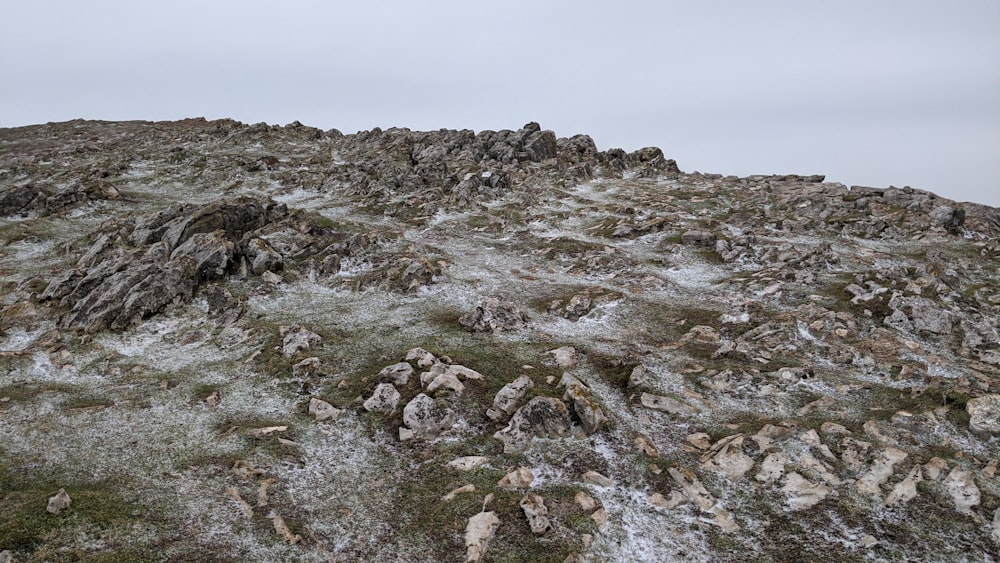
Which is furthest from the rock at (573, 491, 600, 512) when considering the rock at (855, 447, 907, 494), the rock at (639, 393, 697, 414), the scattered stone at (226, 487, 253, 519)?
the scattered stone at (226, 487, 253, 519)

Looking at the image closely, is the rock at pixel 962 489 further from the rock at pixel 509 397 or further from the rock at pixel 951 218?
the rock at pixel 951 218

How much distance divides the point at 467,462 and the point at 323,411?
8354mm

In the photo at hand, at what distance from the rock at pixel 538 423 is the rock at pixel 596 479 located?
251cm

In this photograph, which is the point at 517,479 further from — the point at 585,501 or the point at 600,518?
the point at 600,518

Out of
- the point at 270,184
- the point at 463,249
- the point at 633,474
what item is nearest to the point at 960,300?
the point at 633,474

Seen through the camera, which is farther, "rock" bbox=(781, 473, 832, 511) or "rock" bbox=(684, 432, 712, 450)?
"rock" bbox=(684, 432, 712, 450)

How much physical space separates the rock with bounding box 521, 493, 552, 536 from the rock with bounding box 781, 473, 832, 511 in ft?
30.7

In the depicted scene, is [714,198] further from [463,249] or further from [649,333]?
[649,333]

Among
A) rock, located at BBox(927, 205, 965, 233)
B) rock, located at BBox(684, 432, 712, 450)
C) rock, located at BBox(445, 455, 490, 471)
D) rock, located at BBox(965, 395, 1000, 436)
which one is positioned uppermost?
rock, located at BBox(927, 205, 965, 233)

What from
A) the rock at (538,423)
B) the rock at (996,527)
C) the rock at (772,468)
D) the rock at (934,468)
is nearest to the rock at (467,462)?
the rock at (538,423)

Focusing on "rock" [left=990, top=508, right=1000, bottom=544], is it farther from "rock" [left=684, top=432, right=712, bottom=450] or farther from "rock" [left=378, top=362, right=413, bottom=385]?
"rock" [left=378, top=362, right=413, bottom=385]

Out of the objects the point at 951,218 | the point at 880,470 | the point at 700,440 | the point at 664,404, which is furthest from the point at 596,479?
the point at 951,218

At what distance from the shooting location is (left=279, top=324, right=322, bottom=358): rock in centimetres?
3159

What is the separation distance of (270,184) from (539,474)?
3019 inches
